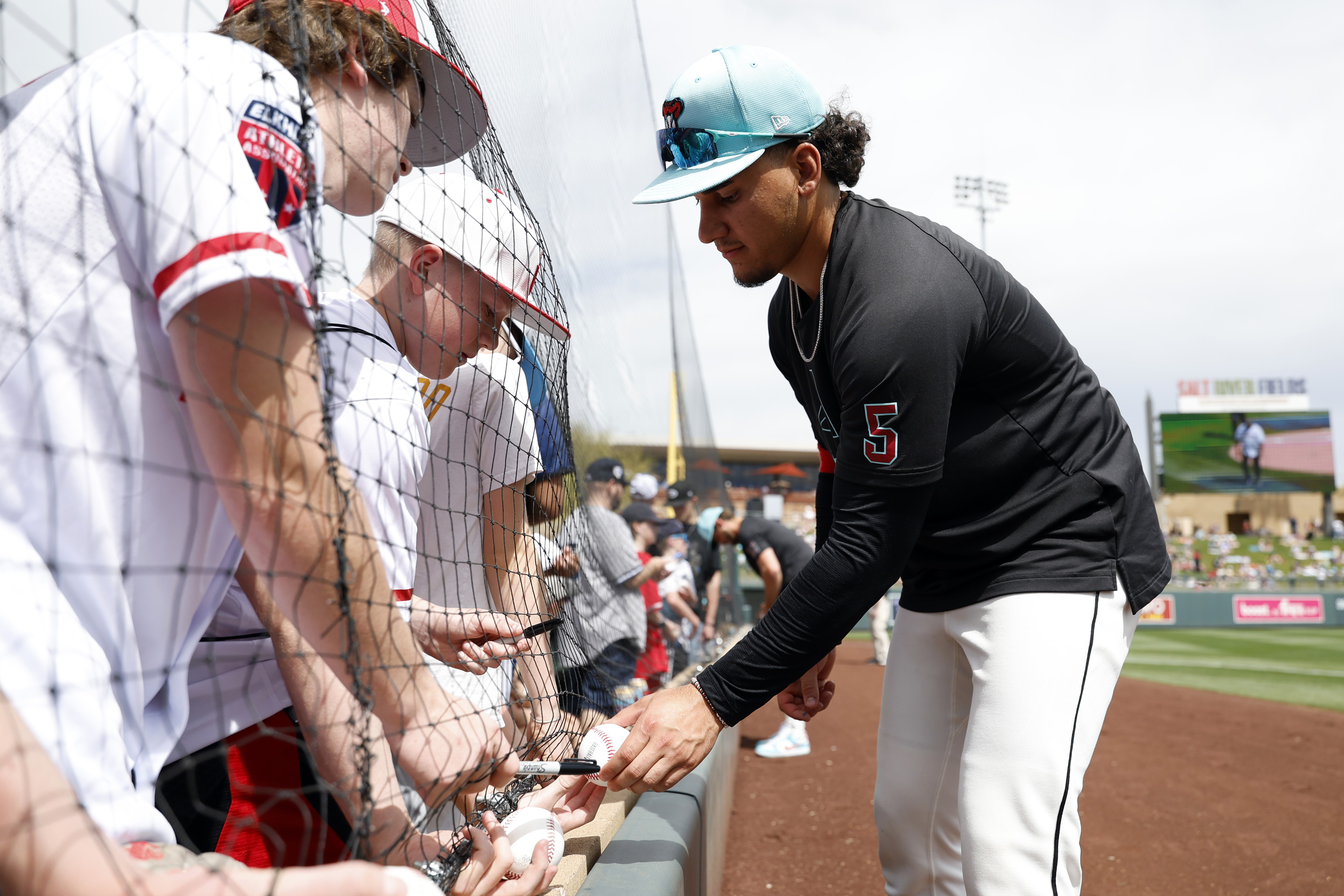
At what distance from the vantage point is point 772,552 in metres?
6.09

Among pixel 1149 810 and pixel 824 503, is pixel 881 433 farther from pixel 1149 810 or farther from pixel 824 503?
pixel 1149 810

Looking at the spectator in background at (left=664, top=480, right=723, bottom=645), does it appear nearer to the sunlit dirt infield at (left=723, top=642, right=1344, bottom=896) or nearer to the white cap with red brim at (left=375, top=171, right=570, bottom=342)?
the sunlit dirt infield at (left=723, top=642, right=1344, bottom=896)

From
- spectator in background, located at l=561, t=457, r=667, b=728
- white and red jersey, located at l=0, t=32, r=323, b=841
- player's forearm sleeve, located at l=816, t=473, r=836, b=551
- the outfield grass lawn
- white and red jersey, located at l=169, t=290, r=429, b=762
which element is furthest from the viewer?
the outfield grass lawn

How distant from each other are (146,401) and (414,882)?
534 millimetres

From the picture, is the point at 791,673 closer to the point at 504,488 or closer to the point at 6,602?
the point at 504,488

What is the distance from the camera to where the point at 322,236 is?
1.01 m

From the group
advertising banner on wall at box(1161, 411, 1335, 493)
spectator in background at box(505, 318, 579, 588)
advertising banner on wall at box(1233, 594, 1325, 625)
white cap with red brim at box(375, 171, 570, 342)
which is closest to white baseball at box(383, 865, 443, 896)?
white cap with red brim at box(375, 171, 570, 342)

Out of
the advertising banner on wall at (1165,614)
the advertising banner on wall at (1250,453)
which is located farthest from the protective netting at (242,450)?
the advertising banner on wall at (1250,453)

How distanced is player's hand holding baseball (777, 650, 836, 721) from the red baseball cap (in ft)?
4.65

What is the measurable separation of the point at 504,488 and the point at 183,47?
117 cm

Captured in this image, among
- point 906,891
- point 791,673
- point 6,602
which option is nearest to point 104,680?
point 6,602

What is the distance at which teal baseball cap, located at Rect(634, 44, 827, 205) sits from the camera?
1.73 metres

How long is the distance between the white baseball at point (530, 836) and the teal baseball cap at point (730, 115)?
115cm

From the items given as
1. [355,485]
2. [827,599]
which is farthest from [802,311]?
[355,485]
